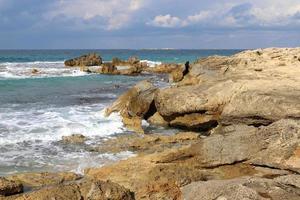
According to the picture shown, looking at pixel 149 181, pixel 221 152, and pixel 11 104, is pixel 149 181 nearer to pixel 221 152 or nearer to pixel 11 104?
pixel 221 152

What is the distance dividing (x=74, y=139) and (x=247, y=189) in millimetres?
10144

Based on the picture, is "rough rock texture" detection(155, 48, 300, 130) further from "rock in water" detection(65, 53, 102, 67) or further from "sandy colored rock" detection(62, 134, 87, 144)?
"rock in water" detection(65, 53, 102, 67)

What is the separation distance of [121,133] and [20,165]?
17.6ft

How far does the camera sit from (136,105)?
21.0 metres

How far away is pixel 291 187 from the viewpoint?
8305mm

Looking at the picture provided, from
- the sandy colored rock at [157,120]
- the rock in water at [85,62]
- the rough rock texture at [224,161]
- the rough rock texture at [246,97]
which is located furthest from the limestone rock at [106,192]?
the rock in water at [85,62]

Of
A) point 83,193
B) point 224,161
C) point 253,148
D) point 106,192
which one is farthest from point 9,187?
point 253,148

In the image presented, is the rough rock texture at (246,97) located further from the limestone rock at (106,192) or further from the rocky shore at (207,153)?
the limestone rock at (106,192)

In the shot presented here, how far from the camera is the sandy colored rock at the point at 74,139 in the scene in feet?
55.4

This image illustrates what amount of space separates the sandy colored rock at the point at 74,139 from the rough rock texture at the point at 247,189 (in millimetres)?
8720

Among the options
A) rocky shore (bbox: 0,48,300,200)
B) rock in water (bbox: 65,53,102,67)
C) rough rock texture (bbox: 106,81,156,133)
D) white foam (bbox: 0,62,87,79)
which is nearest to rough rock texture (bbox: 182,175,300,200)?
rocky shore (bbox: 0,48,300,200)

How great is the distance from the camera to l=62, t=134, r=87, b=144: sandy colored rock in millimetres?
16891

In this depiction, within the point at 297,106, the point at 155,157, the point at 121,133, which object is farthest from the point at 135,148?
the point at 297,106

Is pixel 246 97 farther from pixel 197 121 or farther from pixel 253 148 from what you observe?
pixel 253 148
